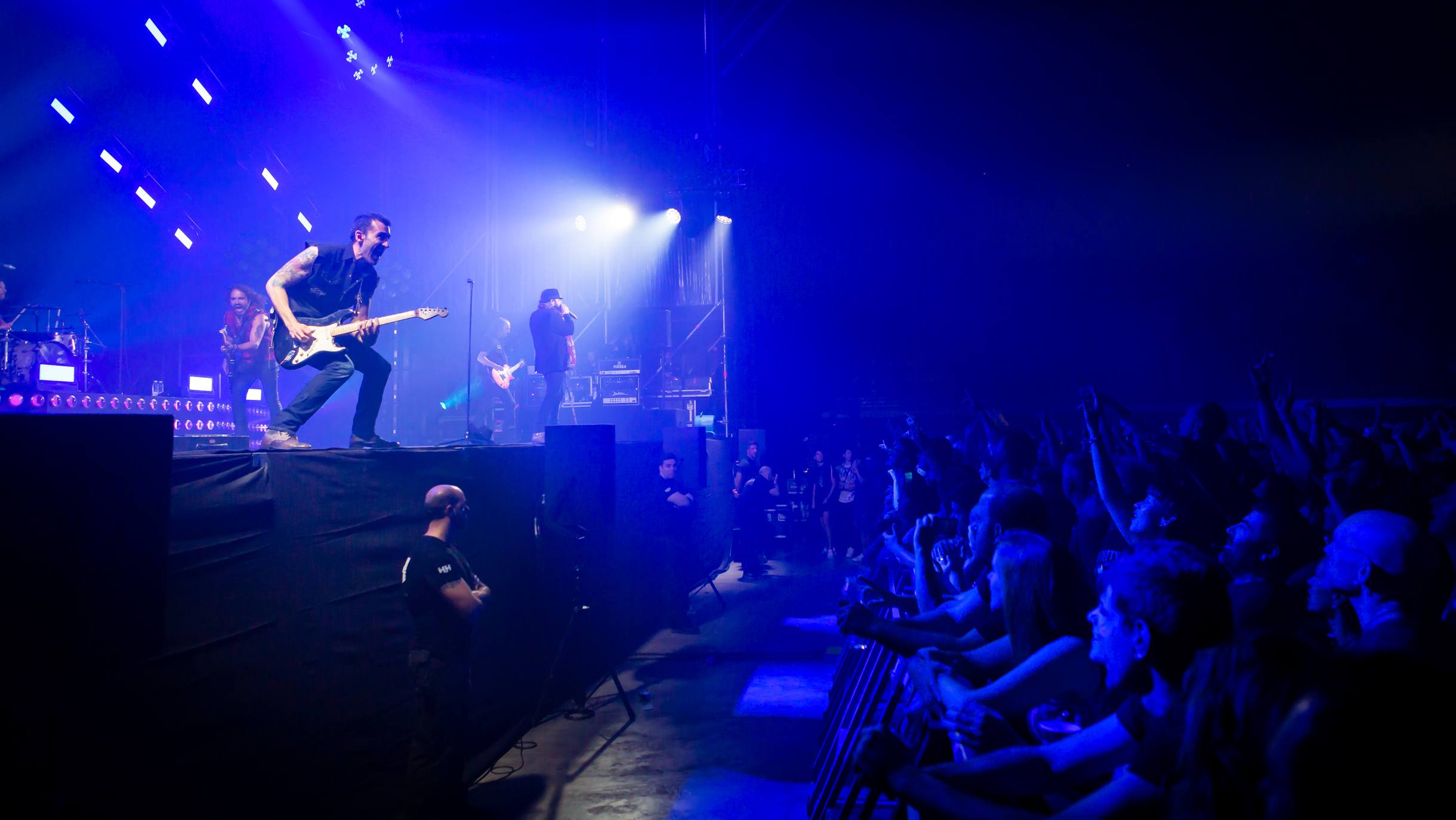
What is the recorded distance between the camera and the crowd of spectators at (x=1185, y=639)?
4.40ft

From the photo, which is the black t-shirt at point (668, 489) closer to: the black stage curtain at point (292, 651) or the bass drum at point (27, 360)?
the black stage curtain at point (292, 651)

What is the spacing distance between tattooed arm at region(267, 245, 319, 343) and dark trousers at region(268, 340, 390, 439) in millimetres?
212

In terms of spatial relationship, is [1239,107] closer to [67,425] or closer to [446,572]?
[446,572]

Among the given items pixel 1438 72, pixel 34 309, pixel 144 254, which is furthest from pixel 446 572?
pixel 1438 72

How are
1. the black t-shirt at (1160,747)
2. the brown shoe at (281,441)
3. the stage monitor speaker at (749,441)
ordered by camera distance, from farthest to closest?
1. the stage monitor speaker at (749,441)
2. the brown shoe at (281,441)
3. the black t-shirt at (1160,747)

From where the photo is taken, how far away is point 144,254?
15.0 meters

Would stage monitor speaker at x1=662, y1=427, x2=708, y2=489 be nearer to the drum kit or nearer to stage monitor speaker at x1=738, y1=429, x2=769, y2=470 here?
stage monitor speaker at x1=738, y1=429, x2=769, y2=470

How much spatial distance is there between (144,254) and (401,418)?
5720 millimetres

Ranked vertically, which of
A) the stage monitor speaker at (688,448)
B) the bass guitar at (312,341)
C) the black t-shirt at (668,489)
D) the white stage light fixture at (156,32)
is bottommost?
the black t-shirt at (668,489)

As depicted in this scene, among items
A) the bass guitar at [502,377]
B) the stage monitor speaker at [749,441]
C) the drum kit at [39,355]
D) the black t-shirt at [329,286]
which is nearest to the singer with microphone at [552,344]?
the bass guitar at [502,377]

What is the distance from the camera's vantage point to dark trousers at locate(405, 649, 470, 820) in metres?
4.29

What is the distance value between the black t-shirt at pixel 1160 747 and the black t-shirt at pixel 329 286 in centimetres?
515

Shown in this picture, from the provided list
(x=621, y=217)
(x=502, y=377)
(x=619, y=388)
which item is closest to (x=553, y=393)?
(x=502, y=377)

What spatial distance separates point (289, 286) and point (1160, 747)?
5.34 meters
